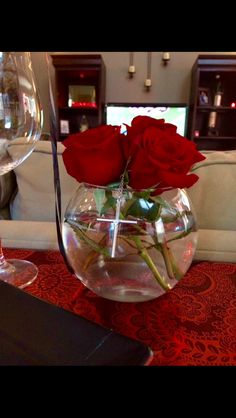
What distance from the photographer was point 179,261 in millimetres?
377

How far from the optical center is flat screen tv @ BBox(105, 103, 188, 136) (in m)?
2.84

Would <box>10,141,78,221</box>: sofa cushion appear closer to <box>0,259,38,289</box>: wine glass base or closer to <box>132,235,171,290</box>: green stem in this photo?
<box>0,259,38,289</box>: wine glass base

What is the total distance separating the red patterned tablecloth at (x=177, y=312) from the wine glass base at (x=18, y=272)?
0.01 m

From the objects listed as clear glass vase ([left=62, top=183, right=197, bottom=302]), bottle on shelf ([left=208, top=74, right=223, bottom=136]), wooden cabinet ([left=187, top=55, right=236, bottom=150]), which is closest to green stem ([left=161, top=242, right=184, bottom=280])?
clear glass vase ([left=62, top=183, right=197, bottom=302])

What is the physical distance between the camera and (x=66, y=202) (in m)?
0.76

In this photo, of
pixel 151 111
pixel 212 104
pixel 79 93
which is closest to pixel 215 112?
pixel 212 104

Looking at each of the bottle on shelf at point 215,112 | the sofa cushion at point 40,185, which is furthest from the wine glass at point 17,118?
the bottle on shelf at point 215,112

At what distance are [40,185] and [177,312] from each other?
1.79 feet

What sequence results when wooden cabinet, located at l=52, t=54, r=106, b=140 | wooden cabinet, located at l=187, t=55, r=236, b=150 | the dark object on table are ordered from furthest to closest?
1. wooden cabinet, located at l=52, t=54, r=106, b=140
2. wooden cabinet, located at l=187, t=55, r=236, b=150
3. the dark object on table

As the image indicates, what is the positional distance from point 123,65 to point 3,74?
9.24 feet

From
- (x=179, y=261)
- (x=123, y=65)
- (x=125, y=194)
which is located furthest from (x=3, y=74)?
(x=123, y=65)

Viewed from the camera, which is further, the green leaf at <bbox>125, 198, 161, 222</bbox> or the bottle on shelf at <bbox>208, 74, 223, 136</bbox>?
the bottle on shelf at <bbox>208, 74, 223, 136</bbox>

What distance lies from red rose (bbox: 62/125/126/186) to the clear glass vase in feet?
0.08
